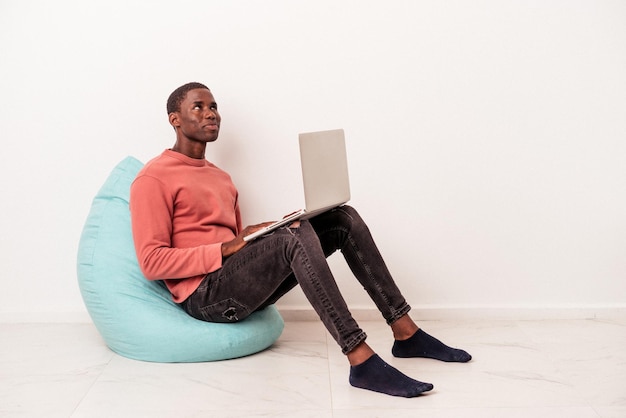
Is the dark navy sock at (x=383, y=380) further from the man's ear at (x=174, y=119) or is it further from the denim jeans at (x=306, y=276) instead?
the man's ear at (x=174, y=119)

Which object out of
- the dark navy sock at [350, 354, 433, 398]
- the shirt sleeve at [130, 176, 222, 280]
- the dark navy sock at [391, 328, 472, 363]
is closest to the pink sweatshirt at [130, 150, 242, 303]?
the shirt sleeve at [130, 176, 222, 280]

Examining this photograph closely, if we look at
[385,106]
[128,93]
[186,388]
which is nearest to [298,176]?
[385,106]

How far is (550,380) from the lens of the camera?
2318 mm

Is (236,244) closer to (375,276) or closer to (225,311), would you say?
(225,311)

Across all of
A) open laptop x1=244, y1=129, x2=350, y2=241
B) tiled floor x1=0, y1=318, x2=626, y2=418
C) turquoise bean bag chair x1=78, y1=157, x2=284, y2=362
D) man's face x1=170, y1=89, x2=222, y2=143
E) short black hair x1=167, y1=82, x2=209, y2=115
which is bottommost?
tiled floor x1=0, y1=318, x2=626, y2=418

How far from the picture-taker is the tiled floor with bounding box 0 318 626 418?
6.85 ft

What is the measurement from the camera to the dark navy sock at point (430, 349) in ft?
8.11

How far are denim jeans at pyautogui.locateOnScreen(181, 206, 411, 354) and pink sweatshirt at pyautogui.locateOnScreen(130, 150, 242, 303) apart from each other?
78 millimetres

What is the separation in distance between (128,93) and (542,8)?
1.68 metres

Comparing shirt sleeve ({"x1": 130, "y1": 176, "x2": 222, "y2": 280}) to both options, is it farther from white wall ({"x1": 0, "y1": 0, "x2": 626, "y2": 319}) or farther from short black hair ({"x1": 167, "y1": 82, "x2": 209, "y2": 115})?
white wall ({"x1": 0, "y1": 0, "x2": 626, "y2": 319})

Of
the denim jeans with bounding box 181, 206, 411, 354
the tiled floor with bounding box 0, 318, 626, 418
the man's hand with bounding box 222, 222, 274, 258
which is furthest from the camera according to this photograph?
the man's hand with bounding box 222, 222, 274, 258

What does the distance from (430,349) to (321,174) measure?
73cm

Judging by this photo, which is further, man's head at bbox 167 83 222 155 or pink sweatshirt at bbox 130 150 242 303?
man's head at bbox 167 83 222 155

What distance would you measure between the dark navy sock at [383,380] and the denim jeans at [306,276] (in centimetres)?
8
